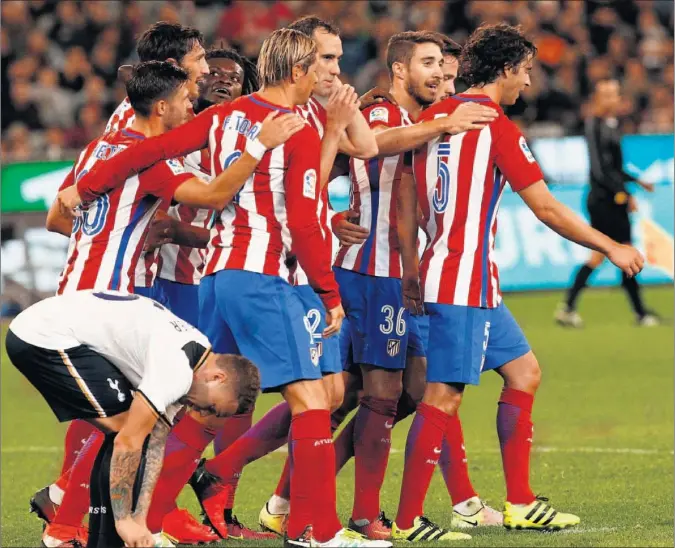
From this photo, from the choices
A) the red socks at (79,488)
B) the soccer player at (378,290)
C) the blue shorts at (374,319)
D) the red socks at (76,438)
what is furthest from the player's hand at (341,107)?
the red socks at (76,438)

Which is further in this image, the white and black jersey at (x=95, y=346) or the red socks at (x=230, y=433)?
the red socks at (x=230, y=433)

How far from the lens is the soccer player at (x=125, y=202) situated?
629cm

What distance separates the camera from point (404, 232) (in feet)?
22.2

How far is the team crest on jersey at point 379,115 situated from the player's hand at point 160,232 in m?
1.09

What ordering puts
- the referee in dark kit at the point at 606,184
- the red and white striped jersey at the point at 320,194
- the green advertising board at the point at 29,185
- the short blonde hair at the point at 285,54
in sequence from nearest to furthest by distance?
the short blonde hair at the point at 285,54, the red and white striped jersey at the point at 320,194, the referee in dark kit at the point at 606,184, the green advertising board at the point at 29,185

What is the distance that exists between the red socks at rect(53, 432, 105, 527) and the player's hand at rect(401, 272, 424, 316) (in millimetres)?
1582

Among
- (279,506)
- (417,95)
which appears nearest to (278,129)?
(417,95)

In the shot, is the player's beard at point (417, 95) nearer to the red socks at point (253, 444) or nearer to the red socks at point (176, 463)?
the red socks at point (253, 444)

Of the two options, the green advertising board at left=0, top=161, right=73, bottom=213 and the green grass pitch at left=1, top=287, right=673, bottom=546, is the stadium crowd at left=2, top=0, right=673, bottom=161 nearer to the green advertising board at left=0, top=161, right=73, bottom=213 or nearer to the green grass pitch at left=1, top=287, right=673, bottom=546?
the green advertising board at left=0, top=161, right=73, bottom=213

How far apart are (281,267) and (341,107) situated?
30.1 inches

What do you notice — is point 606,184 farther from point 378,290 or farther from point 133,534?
point 133,534

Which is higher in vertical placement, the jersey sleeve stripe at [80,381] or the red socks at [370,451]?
the jersey sleeve stripe at [80,381]

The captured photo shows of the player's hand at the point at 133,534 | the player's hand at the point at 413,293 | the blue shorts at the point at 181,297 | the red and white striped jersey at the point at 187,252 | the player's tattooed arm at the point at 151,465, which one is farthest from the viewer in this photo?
the blue shorts at the point at 181,297

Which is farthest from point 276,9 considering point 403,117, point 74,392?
point 74,392
